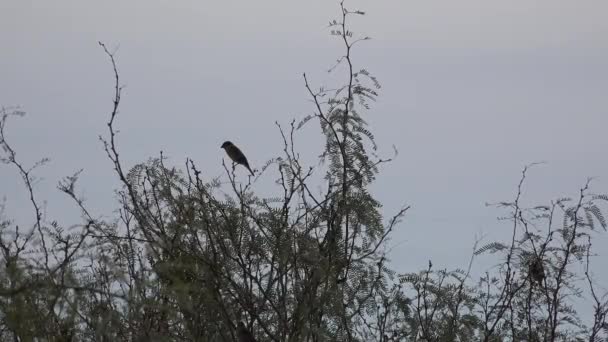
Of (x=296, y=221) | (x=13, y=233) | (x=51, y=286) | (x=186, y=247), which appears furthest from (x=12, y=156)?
(x=51, y=286)

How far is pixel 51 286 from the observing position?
2652mm

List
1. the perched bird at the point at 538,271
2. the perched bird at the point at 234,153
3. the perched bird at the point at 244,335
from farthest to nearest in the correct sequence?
the perched bird at the point at 234,153 → the perched bird at the point at 538,271 → the perched bird at the point at 244,335

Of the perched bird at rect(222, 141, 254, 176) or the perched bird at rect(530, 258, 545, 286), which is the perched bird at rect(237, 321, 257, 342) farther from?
the perched bird at rect(222, 141, 254, 176)

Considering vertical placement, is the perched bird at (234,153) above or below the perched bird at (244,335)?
above

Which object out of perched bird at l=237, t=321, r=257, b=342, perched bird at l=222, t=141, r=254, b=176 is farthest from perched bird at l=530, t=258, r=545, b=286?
perched bird at l=222, t=141, r=254, b=176

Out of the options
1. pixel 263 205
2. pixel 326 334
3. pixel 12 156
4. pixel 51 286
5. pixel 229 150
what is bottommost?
pixel 51 286

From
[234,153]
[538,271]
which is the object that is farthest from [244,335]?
[234,153]

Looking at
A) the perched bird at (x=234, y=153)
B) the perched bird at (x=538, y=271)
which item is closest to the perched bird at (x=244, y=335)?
the perched bird at (x=538, y=271)

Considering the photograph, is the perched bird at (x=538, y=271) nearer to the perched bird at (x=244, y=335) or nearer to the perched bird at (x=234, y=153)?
the perched bird at (x=244, y=335)

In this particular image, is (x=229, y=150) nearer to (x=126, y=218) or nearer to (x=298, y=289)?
(x=126, y=218)

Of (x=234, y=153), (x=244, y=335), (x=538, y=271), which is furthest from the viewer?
(x=234, y=153)

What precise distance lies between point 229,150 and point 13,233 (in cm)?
290

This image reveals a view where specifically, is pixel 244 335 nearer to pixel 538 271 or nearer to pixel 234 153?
pixel 538 271

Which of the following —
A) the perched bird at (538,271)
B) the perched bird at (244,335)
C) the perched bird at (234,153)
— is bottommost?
the perched bird at (244,335)
